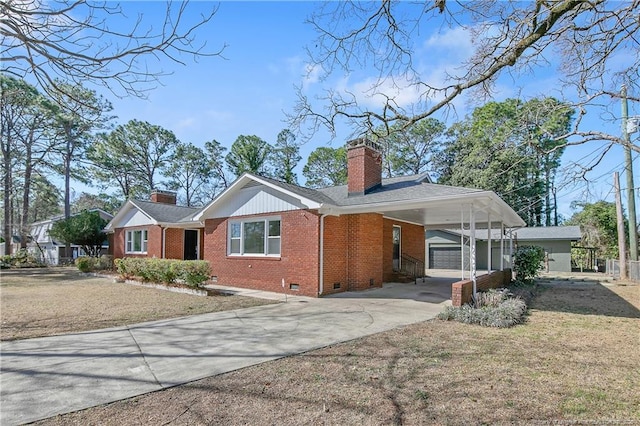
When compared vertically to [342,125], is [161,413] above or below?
below

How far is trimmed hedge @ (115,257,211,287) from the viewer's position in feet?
38.9

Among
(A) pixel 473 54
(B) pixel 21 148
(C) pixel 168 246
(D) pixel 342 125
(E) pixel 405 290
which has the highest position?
(B) pixel 21 148

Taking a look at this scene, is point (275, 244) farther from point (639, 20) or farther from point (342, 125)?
point (639, 20)

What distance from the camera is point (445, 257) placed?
2880 centimetres

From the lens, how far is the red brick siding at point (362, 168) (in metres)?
13.0

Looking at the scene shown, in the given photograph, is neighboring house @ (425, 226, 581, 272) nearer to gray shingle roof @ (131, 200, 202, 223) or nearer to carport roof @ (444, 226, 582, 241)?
carport roof @ (444, 226, 582, 241)

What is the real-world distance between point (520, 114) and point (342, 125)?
569 cm

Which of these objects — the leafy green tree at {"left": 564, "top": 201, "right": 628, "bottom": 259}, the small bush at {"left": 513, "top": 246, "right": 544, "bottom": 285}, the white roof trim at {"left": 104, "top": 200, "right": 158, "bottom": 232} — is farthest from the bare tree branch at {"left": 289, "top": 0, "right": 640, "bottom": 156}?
the leafy green tree at {"left": 564, "top": 201, "right": 628, "bottom": 259}

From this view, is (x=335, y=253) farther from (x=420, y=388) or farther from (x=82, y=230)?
(x=82, y=230)

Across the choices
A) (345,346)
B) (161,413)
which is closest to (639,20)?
(345,346)

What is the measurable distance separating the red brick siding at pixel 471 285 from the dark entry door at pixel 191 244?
628 inches

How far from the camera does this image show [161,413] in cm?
343

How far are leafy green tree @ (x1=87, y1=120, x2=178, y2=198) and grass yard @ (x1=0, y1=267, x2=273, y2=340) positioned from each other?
29015 mm

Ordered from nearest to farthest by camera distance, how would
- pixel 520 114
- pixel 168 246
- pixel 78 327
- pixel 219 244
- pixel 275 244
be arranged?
pixel 78 327 < pixel 520 114 < pixel 275 244 < pixel 219 244 < pixel 168 246
